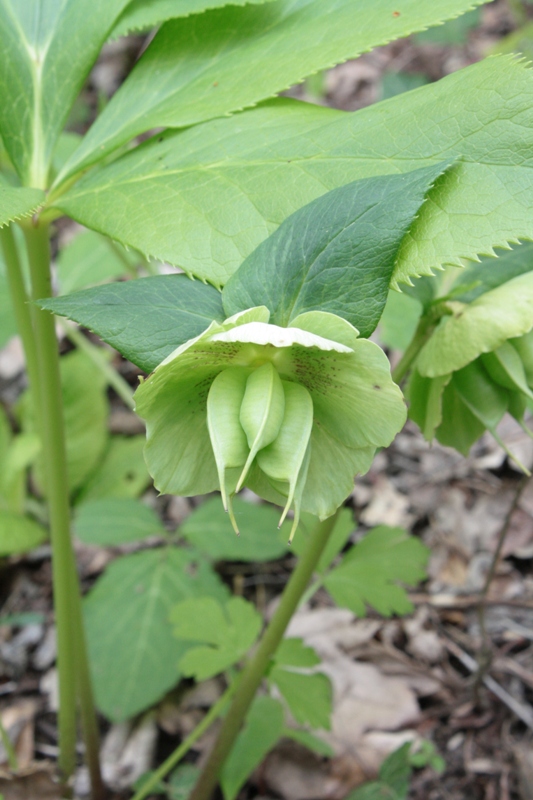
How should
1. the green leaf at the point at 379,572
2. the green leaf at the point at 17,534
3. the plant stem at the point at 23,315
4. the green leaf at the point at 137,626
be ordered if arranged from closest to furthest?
the plant stem at the point at 23,315 < the green leaf at the point at 379,572 < the green leaf at the point at 137,626 < the green leaf at the point at 17,534

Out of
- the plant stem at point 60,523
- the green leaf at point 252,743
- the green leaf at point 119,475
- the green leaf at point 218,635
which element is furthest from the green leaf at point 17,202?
the green leaf at point 119,475

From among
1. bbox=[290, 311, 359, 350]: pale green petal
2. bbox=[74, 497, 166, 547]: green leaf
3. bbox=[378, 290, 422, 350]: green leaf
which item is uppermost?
bbox=[290, 311, 359, 350]: pale green petal

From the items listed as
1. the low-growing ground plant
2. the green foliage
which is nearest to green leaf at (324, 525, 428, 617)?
the low-growing ground plant

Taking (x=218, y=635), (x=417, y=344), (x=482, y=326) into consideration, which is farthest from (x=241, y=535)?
(x=482, y=326)

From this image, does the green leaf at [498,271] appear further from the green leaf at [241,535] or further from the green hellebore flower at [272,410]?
the green leaf at [241,535]

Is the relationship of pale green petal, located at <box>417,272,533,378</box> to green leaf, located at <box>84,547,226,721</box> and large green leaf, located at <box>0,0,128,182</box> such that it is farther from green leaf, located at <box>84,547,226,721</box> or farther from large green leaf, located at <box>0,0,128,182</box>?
green leaf, located at <box>84,547,226,721</box>

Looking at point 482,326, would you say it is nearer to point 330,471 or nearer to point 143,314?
point 330,471

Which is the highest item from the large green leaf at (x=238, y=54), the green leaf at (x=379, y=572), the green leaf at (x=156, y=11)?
the green leaf at (x=156, y=11)
